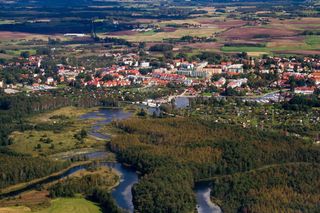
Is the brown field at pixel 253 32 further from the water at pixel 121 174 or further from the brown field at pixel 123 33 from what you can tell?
the water at pixel 121 174

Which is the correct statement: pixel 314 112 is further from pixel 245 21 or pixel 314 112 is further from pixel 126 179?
pixel 245 21

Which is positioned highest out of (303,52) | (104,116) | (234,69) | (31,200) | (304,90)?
(31,200)

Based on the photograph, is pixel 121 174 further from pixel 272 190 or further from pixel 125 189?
pixel 272 190

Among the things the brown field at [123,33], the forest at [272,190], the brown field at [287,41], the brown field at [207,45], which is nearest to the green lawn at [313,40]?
the brown field at [287,41]

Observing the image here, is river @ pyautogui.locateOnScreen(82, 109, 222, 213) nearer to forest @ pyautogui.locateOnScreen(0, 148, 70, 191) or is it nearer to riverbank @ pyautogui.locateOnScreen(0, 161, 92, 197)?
riverbank @ pyautogui.locateOnScreen(0, 161, 92, 197)

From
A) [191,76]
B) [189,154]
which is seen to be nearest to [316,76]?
[191,76]
